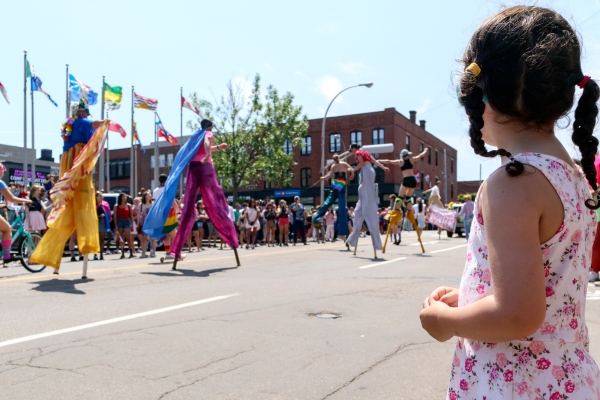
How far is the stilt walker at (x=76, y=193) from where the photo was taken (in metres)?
8.38

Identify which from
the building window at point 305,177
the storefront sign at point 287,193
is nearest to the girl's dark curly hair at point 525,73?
the building window at point 305,177

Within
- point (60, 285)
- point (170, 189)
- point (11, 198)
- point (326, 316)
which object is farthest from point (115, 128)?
point (326, 316)

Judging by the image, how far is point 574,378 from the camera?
1.43 m

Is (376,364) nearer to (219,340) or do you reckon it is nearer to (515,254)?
(219,340)

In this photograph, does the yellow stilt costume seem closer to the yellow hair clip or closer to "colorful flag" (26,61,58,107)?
the yellow hair clip

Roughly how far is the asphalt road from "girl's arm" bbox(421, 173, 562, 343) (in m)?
2.36

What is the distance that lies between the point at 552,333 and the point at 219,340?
3.71 metres

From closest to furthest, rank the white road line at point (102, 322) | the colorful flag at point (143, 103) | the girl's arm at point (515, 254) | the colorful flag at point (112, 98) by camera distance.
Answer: the girl's arm at point (515, 254), the white road line at point (102, 322), the colorful flag at point (112, 98), the colorful flag at point (143, 103)

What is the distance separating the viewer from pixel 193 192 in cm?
1039

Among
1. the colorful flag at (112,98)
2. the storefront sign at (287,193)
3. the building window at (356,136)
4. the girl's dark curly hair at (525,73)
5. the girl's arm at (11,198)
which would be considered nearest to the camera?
the girl's dark curly hair at (525,73)

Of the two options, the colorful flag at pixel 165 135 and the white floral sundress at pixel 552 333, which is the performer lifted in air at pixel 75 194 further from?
the colorful flag at pixel 165 135

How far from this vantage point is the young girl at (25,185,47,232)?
13297 millimetres

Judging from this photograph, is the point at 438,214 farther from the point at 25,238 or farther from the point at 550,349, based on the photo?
the point at 550,349

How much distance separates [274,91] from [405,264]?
102ft
